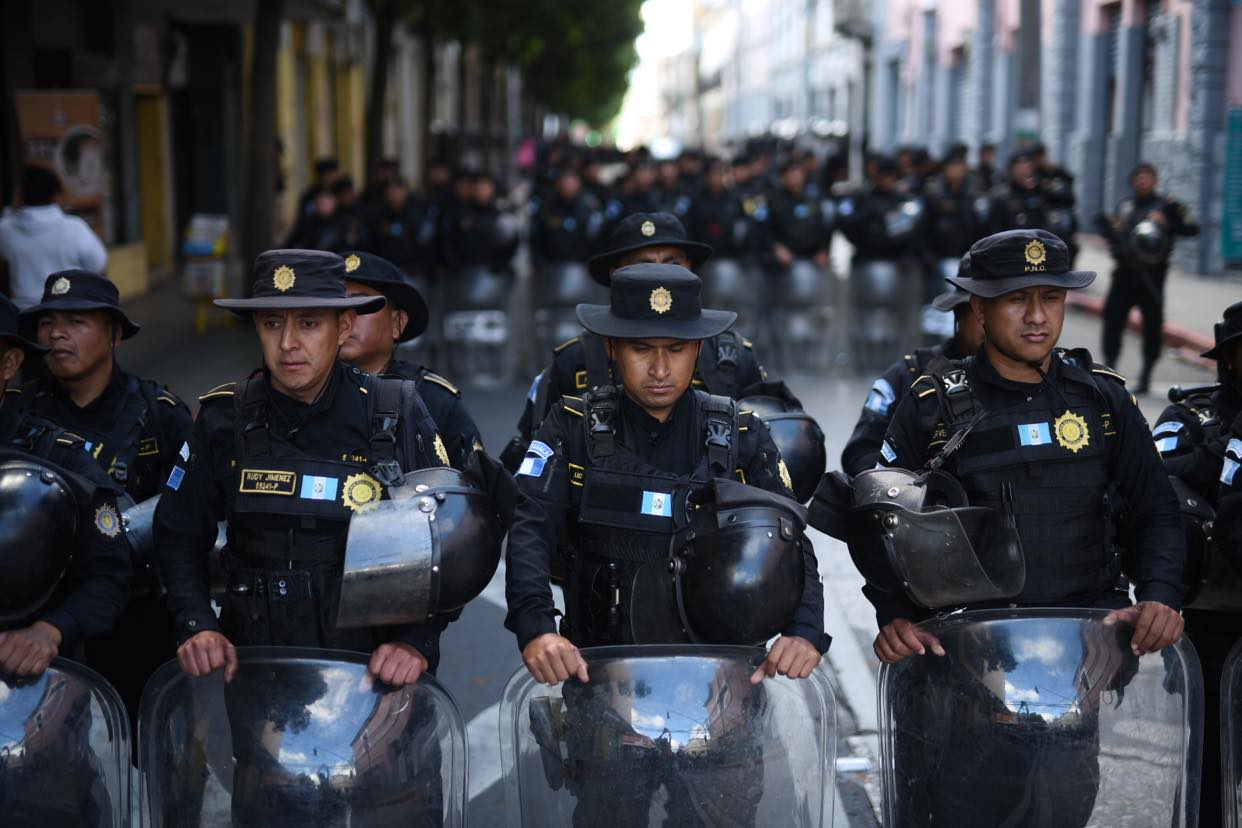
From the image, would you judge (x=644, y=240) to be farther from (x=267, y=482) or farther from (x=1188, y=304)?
(x=1188, y=304)

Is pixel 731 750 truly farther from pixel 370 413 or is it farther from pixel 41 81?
pixel 41 81

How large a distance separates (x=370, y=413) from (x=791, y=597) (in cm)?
109

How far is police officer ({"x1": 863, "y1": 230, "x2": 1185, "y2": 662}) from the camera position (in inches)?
147

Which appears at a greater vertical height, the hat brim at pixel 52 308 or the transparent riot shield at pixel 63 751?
the hat brim at pixel 52 308

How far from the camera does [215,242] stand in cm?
1505

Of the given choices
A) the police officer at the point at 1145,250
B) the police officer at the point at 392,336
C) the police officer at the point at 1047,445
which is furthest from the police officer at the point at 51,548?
the police officer at the point at 1145,250

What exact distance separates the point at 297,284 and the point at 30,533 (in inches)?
31.6

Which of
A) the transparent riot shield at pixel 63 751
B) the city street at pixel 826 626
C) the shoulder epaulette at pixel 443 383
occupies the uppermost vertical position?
the shoulder epaulette at pixel 443 383

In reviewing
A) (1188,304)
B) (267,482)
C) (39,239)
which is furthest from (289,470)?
(1188,304)

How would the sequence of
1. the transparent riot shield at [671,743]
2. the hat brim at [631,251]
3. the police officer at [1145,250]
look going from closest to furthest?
the transparent riot shield at [671,743] → the hat brim at [631,251] → the police officer at [1145,250]

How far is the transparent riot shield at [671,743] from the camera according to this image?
301 centimetres

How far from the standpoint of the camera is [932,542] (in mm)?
3434

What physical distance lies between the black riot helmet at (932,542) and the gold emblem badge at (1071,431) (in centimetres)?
30

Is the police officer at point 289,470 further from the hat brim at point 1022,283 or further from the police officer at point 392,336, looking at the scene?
the hat brim at point 1022,283
